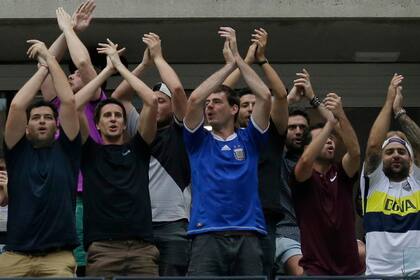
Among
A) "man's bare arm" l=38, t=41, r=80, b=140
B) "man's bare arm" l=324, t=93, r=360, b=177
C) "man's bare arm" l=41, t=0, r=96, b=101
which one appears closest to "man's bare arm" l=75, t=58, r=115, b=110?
"man's bare arm" l=38, t=41, r=80, b=140

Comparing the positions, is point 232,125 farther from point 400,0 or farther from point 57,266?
point 400,0

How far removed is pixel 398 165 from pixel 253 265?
66.8 inches

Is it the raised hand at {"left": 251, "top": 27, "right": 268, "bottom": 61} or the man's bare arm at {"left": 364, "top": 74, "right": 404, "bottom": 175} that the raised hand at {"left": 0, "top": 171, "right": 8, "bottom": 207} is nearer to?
the raised hand at {"left": 251, "top": 27, "right": 268, "bottom": 61}

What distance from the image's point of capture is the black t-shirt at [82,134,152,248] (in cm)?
855

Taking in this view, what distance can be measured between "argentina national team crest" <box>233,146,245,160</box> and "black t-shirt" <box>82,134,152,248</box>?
0.68 metres

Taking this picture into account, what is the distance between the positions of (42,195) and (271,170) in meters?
1.76

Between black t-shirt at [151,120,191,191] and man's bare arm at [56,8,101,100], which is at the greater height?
man's bare arm at [56,8,101,100]

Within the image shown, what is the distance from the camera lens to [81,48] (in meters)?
9.41

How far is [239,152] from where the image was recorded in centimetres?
867

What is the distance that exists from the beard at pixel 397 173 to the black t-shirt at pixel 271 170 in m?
0.93

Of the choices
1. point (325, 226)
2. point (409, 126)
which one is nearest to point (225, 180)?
point (325, 226)

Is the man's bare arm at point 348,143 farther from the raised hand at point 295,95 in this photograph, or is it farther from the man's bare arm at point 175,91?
the man's bare arm at point 175,91

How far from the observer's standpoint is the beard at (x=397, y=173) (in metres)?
9.35

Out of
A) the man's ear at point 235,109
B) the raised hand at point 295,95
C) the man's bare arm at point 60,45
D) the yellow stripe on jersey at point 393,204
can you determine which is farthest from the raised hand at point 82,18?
the yellow stripe on jersey at point 393,204
